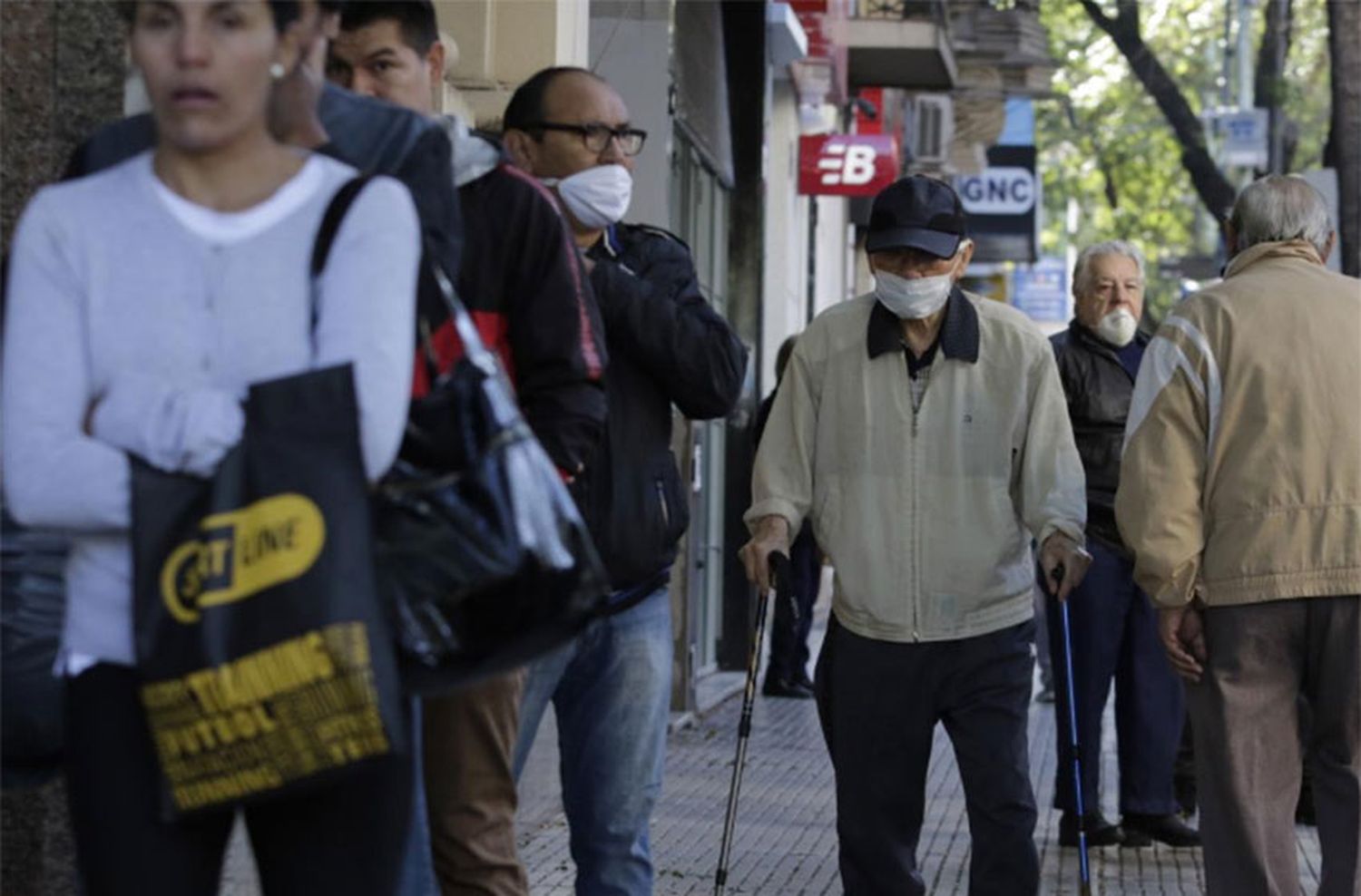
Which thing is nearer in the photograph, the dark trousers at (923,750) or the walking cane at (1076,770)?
the dark trousers at (923,750)

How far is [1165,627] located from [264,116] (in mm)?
3545

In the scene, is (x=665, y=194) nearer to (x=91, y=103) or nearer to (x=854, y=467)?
(x=854, y=467)

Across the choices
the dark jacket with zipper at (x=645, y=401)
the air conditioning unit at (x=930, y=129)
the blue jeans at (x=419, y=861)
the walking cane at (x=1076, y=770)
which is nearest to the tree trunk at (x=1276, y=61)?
the air conditioning unit at (x=930, y=129)

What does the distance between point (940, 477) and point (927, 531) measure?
14 centimetres

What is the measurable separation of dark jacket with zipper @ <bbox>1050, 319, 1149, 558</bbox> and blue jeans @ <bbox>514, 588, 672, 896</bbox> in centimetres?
416

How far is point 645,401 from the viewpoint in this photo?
18.3ft

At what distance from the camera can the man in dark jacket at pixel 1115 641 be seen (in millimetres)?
9656

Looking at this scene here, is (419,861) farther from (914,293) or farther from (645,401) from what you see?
(914,293)

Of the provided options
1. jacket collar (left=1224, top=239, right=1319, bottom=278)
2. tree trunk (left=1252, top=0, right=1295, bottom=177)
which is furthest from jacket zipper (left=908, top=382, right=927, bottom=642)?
tree trunk (left=1252, top=0, right=1295, bottom=177)

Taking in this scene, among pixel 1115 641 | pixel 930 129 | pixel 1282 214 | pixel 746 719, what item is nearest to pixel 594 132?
pixel 1282 214

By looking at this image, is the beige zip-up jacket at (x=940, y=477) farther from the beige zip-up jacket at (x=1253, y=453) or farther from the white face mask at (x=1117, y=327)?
the white face mask at (x=1117, y=327)

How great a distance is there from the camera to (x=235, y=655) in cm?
327

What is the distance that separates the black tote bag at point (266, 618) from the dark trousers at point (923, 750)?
346cm

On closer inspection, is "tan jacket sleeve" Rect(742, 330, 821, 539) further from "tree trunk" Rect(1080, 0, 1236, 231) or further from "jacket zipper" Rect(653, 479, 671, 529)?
"tree trunk" Rect(1080, 0, 1236, 231)
